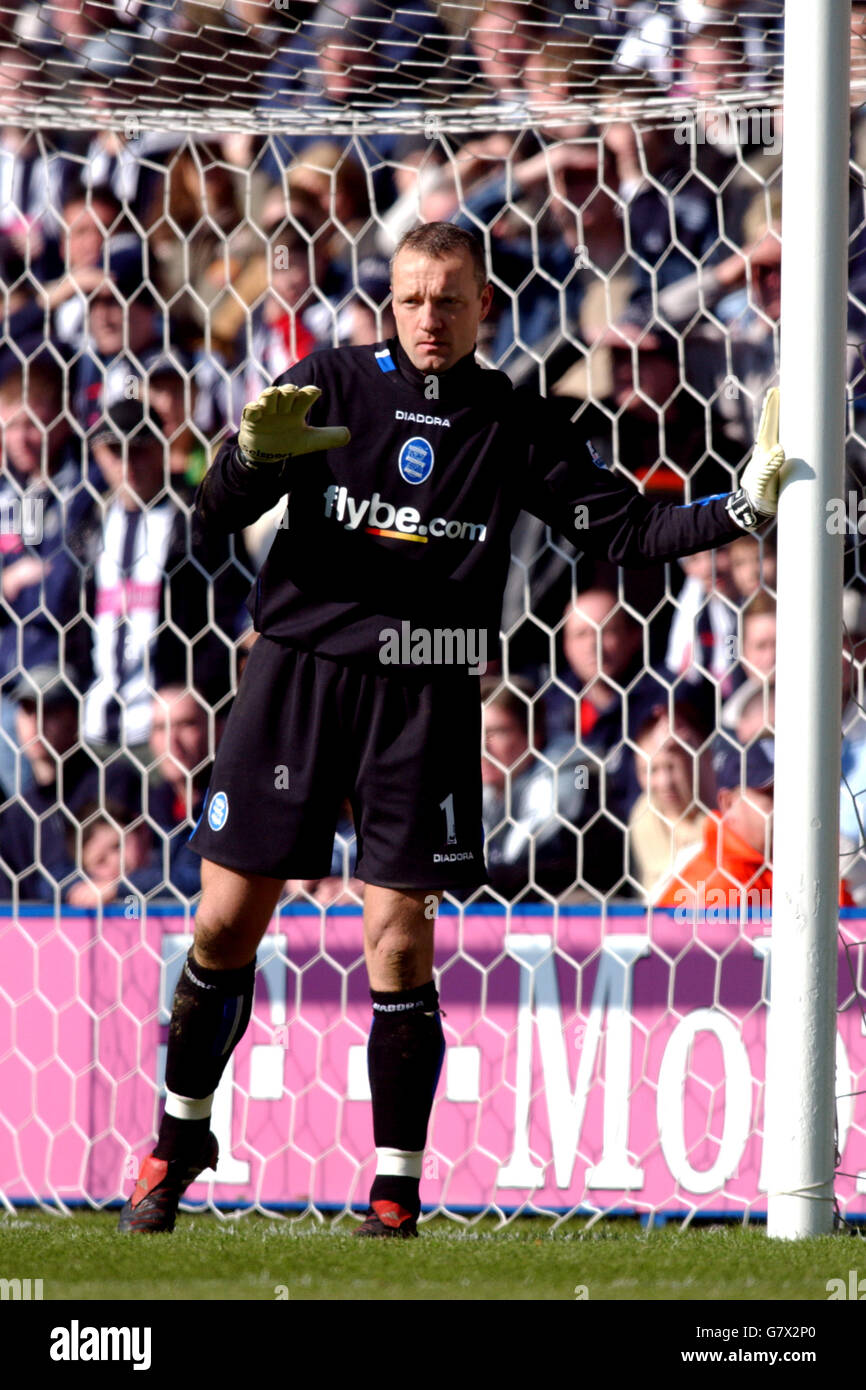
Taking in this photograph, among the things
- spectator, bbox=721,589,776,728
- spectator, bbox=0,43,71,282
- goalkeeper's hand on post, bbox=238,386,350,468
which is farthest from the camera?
spectator, bbox=0,43,71,282

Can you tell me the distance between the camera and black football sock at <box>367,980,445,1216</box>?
5.57 ft

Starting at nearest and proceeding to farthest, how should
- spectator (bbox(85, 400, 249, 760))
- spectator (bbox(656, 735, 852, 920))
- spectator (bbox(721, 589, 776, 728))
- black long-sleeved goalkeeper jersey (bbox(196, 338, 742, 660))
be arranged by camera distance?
1. black long-sleeved goalkeeper jersey (bbox(196, 338, 742, 660))
2. spectator (bbox(656, 735, 852, 920))
3. spectator (bbox(721, 589, 776, 728))
4. spectator (bbox(85, 400, 249, 760))

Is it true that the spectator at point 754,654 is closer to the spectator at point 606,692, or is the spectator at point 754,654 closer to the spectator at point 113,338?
the spectator at point 606,692

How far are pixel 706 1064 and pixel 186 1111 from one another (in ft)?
2.78

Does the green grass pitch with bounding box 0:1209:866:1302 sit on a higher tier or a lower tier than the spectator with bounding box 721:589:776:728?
lower

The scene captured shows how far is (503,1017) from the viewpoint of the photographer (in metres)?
2.37

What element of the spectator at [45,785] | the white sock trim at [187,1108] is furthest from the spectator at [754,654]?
the white sock trim at [187,1108]

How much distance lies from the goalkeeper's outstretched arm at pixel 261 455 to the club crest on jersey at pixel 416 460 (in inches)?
3.1

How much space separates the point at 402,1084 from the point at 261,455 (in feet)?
2.12

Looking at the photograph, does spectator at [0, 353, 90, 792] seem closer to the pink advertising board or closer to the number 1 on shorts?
the pink advertising board

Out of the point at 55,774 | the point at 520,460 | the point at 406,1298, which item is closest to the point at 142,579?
the point at 55,774

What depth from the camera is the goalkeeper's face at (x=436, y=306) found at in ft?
5.57
